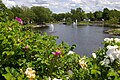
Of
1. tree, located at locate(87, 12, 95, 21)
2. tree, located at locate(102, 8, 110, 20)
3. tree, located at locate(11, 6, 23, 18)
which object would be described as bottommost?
tree, located at locate(87, 12, 95, 21)

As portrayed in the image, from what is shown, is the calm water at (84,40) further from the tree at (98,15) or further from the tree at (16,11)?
the tree at (98,15)

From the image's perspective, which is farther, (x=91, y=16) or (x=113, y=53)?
(x=91, y=16)

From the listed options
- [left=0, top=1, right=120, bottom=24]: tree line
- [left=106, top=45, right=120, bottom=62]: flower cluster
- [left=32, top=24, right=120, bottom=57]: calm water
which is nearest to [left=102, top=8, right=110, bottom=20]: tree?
[left=0, top=1, right=120, bottom=24]: tree line

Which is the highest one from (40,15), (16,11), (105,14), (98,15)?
(16,11)

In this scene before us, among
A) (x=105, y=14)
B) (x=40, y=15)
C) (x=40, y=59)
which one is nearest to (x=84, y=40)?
(x=40, y=59)

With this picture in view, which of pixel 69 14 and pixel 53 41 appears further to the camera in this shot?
pixel 69 14

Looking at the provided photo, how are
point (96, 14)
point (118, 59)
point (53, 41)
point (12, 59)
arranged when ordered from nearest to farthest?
point (118, 59) < point (12, 59) < point (53, 41) < point (96, 14)

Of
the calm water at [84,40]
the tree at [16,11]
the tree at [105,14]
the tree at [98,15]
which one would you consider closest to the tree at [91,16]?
the tree at [98,15]

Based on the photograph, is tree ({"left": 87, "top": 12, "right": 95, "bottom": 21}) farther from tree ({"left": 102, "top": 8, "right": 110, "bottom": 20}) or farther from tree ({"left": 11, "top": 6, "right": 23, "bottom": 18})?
tree ({"left": 11, "top": 6, "right": 23, "bottom": 18})

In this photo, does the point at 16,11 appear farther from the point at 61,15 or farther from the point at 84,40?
the point at 61,15

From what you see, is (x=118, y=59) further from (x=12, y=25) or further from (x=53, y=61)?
(x=12, y=25)

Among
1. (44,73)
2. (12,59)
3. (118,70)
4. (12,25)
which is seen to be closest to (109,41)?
(118,70)

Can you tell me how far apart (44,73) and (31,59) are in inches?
12.7

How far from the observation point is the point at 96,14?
5595 inches
